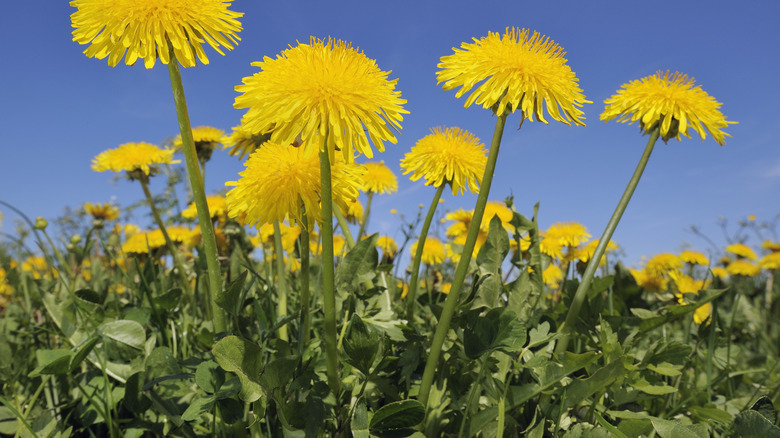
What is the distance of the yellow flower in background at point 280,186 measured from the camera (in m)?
1.30

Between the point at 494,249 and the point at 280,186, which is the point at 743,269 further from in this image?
the point at 280,186

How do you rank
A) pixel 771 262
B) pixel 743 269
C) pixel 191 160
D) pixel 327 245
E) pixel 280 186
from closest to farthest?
pixel 327 245 → pixel 191 160 → pixel 280 186 → pixel 743 269 → pixel 771 262

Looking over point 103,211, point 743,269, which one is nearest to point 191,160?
point 103,211

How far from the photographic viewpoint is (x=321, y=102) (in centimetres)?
109

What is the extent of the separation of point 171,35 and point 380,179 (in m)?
1.37

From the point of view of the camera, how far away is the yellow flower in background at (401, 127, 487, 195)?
1697mm

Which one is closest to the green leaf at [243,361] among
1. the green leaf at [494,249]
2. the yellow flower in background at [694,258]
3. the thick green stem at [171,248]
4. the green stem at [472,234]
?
the green stem at [472,234]

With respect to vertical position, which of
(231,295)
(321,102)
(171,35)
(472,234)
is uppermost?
(171,35)

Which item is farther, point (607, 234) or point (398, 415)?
point (607, 234)

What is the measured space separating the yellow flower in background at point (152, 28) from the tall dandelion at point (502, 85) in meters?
0.59

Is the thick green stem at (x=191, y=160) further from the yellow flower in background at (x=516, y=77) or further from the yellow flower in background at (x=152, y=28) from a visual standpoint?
the yellow flower in background at (x=516, y=77)

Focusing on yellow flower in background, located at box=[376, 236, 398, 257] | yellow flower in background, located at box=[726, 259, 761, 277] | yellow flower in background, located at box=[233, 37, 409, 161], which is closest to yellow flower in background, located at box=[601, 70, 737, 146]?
yellow flower in background, located at box=[233, 37, 409, 161]

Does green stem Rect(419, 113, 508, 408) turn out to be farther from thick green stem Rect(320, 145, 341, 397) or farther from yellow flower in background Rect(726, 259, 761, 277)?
yellow flower in background Rect(726, 259, 761, 277)

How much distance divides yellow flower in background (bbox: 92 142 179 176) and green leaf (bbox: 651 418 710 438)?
2.32m
